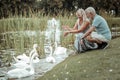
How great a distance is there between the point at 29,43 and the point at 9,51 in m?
1.08

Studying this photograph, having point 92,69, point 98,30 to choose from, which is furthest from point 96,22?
point 92,69

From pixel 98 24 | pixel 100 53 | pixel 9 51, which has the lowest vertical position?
pixel 9 51

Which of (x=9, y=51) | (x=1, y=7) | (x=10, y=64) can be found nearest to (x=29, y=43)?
(x=9, y=51)

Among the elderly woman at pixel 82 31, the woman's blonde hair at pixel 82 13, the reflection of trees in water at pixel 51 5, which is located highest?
the woman's blonde hair at pixel 82 13

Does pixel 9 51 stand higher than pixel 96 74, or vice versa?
pixel 96 74

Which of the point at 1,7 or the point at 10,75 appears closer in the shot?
the point at 10,75

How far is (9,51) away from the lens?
12.9 metres

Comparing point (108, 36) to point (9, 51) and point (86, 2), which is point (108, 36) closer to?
point (9, 51)

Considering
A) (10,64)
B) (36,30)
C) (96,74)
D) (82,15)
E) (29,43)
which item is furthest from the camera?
(29,43)

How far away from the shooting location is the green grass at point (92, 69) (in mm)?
6141

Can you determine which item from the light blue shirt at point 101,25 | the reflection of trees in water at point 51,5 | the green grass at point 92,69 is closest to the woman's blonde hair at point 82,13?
the light blue shirt at point 101,25

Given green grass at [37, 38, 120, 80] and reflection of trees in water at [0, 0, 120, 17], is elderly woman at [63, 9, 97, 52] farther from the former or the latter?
reflection of trees in water at [0, 0, 120, 17]

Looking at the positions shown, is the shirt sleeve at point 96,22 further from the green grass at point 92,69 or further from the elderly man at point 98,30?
the green grass at point 92,69

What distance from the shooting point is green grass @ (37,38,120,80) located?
6141 mm
